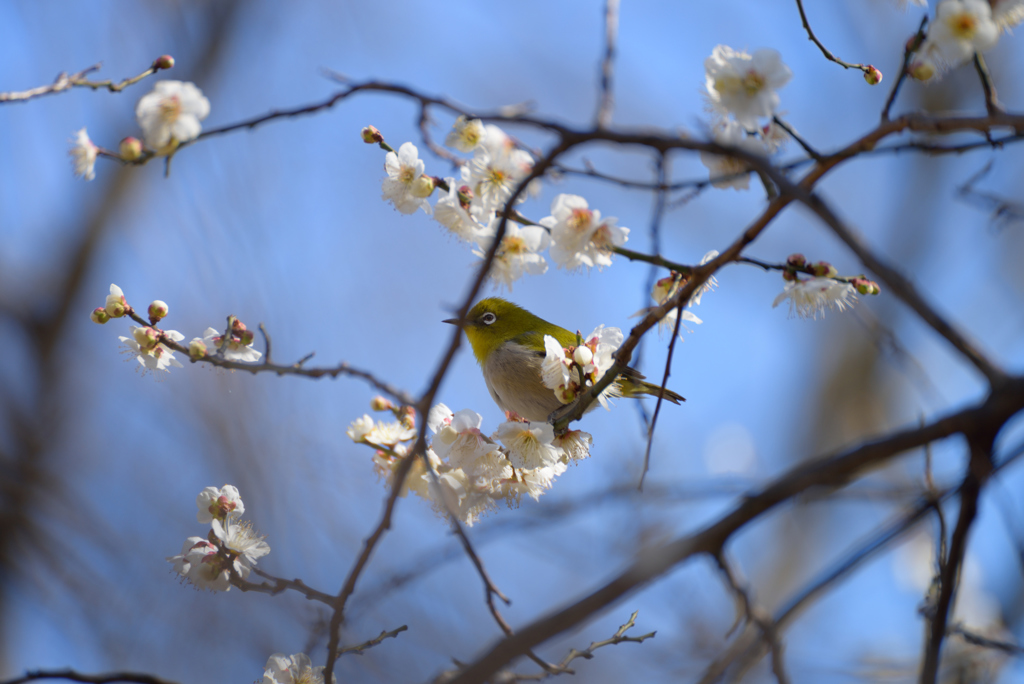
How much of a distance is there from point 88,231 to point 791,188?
861cm

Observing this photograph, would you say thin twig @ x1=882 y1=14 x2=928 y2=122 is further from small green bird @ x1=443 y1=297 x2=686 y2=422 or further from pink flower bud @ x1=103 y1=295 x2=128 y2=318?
pink flower bud @ x1=103 y1=295 x2=128 y2=318

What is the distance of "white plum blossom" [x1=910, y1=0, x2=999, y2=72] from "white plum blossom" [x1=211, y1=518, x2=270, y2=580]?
8.71 ft

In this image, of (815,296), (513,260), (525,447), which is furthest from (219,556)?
(815,296)

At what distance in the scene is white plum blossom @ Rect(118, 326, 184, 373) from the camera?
2412 millimetres

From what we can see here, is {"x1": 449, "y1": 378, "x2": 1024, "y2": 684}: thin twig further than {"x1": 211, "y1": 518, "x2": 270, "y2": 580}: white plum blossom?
No

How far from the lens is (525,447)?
2.45m

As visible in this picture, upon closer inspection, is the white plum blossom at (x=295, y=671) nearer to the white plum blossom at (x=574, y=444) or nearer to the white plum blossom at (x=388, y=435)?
the white plum blossom at (x=388, y=435)

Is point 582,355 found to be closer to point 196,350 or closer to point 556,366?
point 556,366

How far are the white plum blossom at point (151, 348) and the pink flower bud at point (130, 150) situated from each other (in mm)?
640

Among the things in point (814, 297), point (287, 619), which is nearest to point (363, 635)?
point (287, 619)

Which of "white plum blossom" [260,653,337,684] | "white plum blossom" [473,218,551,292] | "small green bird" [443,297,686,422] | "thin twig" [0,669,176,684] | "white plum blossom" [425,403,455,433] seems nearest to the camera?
"thin twig" [0,669,176,684]

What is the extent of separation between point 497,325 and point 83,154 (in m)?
2.39

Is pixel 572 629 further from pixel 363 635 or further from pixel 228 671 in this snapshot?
pixel 228 671

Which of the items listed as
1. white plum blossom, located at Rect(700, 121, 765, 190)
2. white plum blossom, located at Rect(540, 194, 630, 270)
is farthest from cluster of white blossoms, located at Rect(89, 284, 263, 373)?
white plum blossom, located at Rect(700, 121, 765, 190)
